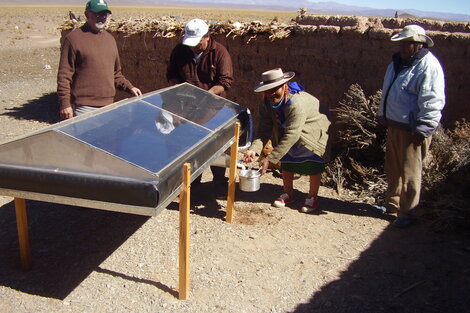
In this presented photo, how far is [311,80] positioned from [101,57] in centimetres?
314

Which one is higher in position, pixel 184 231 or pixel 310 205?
Result: pixel 184 231

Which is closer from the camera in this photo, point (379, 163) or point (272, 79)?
point (272, 79)

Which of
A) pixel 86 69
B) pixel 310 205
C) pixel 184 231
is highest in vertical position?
pixel 86 69

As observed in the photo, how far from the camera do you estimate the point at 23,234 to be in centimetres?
380

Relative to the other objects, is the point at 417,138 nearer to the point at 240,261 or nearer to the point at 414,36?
the point at 414,36

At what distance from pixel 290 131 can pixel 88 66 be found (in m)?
2.10

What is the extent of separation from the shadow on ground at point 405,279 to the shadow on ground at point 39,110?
22.5 ft

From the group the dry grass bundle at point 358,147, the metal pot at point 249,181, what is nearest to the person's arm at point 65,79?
the metal pot at point 249,181

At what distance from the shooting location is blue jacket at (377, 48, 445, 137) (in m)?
4.29

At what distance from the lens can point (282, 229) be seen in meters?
4.80

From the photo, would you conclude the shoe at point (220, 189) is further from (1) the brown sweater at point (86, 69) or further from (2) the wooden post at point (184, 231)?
(2) the wooden post at point (184, 231)

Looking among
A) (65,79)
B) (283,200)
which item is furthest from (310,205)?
(65,79)

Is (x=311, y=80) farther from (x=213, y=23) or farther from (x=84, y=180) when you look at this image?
(x=84, y=180)

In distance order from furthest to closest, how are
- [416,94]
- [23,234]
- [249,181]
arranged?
[249,181] < [416,94] < [23,234]
